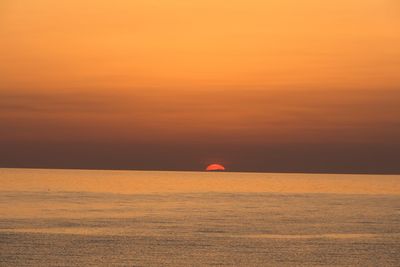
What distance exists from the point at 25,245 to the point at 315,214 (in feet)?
175

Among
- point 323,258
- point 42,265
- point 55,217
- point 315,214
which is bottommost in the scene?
point 42,265

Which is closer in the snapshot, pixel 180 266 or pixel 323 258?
pixel 180 266

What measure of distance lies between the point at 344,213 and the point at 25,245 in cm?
5750

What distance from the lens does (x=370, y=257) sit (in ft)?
187

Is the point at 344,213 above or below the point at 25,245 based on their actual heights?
above

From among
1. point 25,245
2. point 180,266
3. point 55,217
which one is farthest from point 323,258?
point 55,217

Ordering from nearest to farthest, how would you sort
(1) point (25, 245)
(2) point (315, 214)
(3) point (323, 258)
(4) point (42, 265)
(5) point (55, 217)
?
(4) point (42, 265) < (3) point (323, 258) < (1) point (25, 245) < (5) point (55, 217) < (2) point (315, 214)

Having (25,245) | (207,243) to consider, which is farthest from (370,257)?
(25,245)

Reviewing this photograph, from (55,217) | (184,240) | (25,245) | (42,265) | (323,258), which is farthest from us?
(55,217)

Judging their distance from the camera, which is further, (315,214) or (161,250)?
(315,214)

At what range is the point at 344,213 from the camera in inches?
4220

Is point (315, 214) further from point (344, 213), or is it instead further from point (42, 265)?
point (42, 265)

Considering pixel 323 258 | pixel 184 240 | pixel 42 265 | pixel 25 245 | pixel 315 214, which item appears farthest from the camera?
pixel 315 214

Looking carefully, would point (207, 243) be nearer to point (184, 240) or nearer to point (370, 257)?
point (184, 240)
